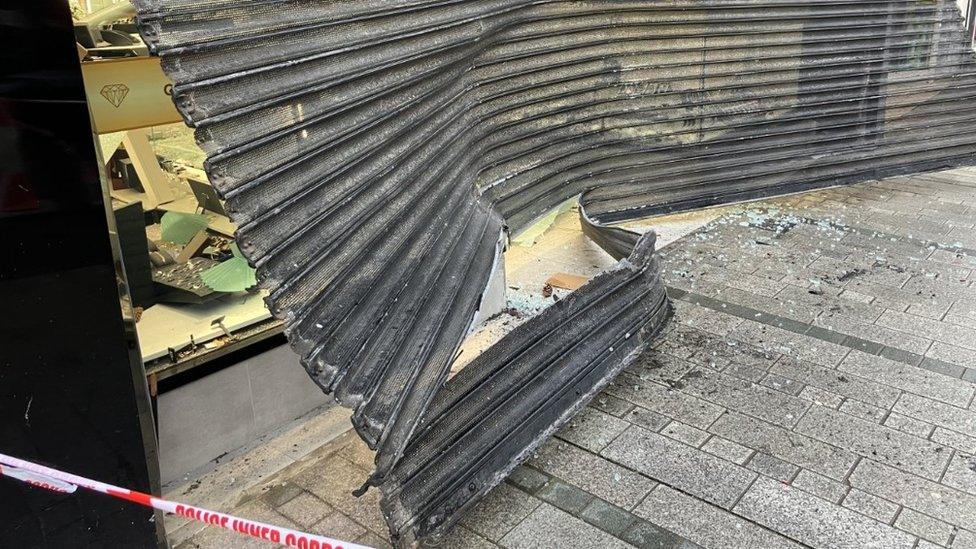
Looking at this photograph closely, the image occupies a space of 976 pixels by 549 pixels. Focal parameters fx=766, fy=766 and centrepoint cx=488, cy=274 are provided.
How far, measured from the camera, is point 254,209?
2.67 metres

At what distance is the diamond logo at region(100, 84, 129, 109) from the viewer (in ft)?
10.8

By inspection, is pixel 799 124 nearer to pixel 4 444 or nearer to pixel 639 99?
pixel 639 99

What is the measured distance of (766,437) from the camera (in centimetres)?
423

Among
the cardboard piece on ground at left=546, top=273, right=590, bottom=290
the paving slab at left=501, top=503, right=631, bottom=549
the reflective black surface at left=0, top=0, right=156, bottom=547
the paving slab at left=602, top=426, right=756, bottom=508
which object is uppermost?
the reflective black surface at left=0, top=0, right=156, bottom=547

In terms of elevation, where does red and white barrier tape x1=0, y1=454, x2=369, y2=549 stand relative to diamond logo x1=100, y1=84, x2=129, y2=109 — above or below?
below

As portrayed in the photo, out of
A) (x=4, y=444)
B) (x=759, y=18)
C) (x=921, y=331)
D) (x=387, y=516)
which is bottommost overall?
(x=921, y=331)

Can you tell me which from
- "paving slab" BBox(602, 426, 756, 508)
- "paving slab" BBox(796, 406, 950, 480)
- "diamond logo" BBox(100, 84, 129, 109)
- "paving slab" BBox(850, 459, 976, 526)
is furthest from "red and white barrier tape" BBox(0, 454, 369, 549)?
"paving slab" BBox(796, 406, 950, 480)

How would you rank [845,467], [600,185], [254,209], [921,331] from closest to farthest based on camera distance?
1. [254,209]
2. [845,467]
3. [921,331]
4. [600,185]

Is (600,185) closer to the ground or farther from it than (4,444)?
closer to the ground

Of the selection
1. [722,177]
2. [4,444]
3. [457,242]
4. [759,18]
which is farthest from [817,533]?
[759,18]

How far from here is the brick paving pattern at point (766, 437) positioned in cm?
357

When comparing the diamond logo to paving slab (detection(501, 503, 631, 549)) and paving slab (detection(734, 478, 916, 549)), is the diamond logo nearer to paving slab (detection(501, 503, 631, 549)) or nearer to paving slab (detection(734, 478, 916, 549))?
paving slab (detection(501, 503, 631, 549))

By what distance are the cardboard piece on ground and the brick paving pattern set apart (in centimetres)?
73

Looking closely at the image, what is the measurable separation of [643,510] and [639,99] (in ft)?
13.9
